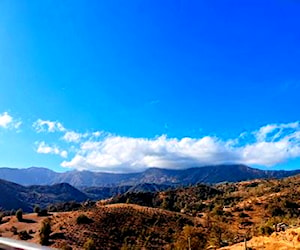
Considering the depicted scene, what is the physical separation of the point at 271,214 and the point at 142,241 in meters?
26.4

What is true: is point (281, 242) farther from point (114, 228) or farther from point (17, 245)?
point (114, 228)

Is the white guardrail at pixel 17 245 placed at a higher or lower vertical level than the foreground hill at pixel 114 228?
higher

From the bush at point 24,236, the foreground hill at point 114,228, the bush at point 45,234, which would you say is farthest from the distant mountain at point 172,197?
the bush at point 45,234

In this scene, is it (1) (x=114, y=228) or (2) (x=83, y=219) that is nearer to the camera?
(1) (x=114, y=228)

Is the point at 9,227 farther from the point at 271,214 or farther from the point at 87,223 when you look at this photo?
the point at 271,214

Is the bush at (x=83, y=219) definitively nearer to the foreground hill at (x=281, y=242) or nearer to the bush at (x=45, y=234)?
the bush at (x=45, y=234)

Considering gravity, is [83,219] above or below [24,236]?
above

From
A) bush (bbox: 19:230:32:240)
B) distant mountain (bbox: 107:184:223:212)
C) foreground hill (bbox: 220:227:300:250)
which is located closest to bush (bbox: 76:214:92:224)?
bush (bbox: 19:230:32:240)

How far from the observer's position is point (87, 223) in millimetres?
74250

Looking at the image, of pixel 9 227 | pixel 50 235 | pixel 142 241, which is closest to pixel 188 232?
pixel 142 241

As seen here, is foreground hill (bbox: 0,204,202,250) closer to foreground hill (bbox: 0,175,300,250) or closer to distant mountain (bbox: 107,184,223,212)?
foreground hill (bbox: 0,175,300,250)

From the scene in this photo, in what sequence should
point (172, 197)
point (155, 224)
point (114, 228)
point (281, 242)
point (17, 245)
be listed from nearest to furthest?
point (17, 245) < point (281, 242) < point (114, 228) < point (155, 224) < point (172, 197)

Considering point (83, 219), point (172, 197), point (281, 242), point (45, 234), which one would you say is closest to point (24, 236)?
point (45, 234)

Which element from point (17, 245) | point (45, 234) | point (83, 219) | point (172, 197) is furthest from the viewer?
point (172, 197)
